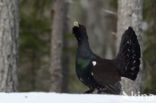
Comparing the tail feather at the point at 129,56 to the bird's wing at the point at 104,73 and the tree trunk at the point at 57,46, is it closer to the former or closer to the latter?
the bird's wing at the point at 104,73

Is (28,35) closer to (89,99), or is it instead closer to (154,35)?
(154,35)

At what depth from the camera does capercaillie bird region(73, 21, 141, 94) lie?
769 cm

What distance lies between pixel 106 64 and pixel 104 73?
8.4 inches

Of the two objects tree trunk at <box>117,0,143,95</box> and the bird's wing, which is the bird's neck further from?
tree trunk at <box>117,0,143,95</box>

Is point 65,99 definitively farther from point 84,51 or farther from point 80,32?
point 80,32

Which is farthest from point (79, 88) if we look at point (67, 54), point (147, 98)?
point (147, 98)

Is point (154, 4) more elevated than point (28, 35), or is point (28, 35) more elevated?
point (154, 4)

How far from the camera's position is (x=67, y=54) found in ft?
46.4

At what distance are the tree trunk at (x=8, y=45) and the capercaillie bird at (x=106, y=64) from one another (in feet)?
3.93

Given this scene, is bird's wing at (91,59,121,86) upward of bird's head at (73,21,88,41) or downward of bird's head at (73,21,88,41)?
downward

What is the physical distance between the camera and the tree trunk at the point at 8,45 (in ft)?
26.7

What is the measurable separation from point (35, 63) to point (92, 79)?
550 cm

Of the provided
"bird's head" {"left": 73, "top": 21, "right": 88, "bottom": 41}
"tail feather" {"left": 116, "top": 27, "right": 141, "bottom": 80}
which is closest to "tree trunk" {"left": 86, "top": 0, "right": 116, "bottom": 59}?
"tail feather" {"left": 116, "top": 27, "right": 141, "bottom": 80}

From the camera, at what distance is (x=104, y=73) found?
7.88 meters
